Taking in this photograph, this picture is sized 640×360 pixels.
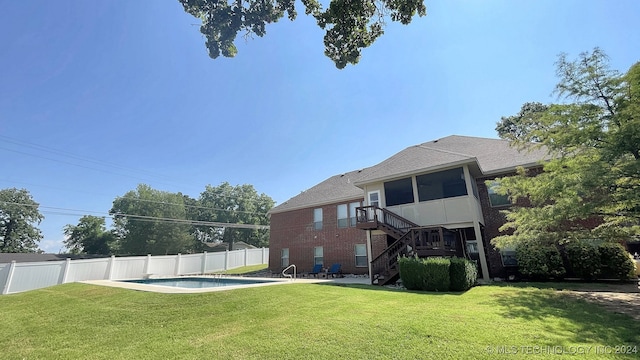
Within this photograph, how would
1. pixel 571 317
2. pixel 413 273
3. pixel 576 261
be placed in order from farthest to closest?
pixel 576 261
pixel 413 273
pixel 571 317

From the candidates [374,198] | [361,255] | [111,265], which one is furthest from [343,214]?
[111,265]

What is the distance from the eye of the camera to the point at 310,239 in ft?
67.6

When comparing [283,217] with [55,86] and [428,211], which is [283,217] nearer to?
[428,211]

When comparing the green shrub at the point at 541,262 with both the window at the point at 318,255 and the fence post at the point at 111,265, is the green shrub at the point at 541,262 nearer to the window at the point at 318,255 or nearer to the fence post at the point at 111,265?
the window at the point at 318,255

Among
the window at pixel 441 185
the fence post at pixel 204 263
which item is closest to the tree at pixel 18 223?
the fence post at pixel 204 263

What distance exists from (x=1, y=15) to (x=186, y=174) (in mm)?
29045

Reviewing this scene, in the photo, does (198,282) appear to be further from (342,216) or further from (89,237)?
(89,237)

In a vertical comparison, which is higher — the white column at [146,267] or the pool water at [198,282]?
the white column at [146,267]

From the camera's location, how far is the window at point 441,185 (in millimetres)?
13434

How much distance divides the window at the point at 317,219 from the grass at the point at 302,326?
40.0ft

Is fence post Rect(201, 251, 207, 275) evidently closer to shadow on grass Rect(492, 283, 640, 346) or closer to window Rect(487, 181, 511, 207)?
window Rect(487, 181, 511, 207)

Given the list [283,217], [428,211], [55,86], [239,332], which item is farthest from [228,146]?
[239,332]

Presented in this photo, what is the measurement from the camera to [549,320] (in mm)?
5609

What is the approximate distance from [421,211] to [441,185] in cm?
177
